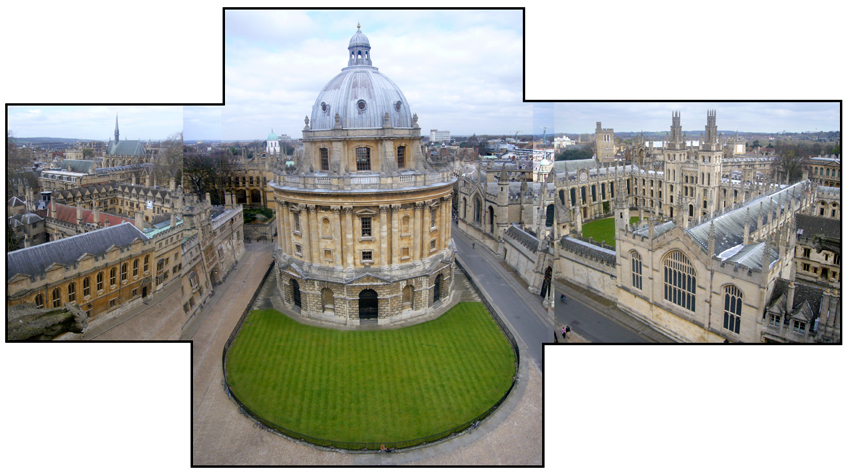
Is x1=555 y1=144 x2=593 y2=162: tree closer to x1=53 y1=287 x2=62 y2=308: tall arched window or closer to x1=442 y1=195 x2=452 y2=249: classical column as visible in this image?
x1=442 y1=195 x2=452 y2=249: classical column

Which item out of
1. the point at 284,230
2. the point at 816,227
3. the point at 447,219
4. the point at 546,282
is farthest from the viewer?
the point at 447,219

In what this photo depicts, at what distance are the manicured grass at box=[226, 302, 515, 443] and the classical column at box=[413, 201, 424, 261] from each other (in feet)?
11.9

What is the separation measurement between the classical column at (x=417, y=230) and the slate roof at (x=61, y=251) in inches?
510

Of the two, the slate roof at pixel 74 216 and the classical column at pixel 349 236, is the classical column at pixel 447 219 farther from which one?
the slate roof at pixel 74 216

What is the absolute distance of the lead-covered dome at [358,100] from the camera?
23297 mm

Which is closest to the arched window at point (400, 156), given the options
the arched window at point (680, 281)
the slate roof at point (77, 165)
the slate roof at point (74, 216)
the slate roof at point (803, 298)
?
the slate roof at point (74, 216)

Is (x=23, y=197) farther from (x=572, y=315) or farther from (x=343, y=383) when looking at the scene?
(x=572, y=315)

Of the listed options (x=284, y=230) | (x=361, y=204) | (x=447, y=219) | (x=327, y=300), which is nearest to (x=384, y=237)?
(x=361, y=204)

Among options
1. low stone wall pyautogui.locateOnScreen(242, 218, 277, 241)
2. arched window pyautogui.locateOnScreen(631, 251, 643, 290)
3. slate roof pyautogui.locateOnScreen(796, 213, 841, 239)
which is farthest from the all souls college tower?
slate roof pyautogui.locateOnScreen(796, 213, 841, 239)

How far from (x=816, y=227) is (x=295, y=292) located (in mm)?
22324

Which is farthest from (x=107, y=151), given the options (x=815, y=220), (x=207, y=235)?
(x=815, y=220)

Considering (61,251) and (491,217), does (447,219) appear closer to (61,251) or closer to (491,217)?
(491,217)

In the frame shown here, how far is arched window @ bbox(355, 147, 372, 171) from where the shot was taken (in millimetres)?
23766

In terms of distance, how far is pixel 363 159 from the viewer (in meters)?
23.9
